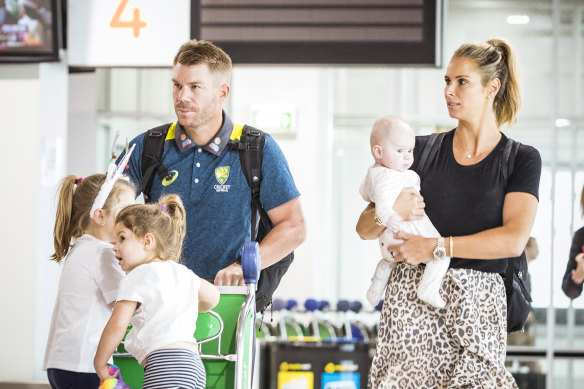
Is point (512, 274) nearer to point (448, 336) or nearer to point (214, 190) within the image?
point (448, 336)

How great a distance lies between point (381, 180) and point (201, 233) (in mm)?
858

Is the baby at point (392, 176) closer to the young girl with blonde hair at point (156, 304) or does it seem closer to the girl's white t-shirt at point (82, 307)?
the young girl with blonde hair at point (156, 304)

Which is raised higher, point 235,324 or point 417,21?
point 417,21

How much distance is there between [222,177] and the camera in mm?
3703

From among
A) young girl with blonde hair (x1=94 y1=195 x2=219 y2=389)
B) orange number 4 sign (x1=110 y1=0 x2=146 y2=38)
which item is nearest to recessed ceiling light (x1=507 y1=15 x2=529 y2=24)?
orange number 4 sign (x1=110 y1=0 x2=146 y2=38)

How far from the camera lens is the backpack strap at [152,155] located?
3.72 m

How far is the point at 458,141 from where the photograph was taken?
127 inches

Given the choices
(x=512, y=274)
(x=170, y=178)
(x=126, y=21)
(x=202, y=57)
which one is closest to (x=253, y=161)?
(x=170, y=178)

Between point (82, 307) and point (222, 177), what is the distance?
2.49 feet

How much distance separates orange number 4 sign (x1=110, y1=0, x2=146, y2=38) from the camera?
570cm

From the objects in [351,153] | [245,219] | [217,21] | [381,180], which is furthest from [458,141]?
[351,153]

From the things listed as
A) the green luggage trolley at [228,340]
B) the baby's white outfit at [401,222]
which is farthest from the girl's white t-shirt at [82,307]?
the baby's white outfit at [401,222]

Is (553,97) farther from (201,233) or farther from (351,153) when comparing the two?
(201,233)

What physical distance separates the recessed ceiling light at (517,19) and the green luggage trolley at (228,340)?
6.95 meters
